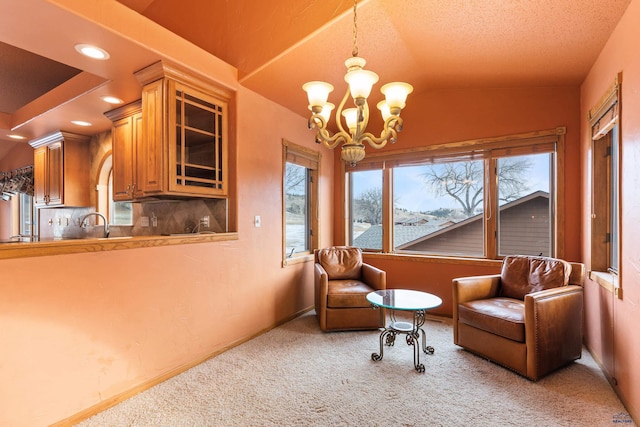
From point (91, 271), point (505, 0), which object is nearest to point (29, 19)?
point (91, 271)

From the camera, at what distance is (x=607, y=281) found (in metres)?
2.35

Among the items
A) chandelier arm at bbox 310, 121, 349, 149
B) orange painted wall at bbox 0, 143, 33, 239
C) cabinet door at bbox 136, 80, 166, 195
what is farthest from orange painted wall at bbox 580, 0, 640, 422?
orange painted wall at bbox 0, 143, 33, 239

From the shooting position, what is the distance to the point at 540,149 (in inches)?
129

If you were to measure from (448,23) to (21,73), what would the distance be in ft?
17.5

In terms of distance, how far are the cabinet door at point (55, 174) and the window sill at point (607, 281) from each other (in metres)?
6.26

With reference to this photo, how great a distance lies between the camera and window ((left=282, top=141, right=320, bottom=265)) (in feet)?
12.4

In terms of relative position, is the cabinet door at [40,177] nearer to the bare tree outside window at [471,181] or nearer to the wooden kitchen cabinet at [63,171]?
the wooden kitchen cabinet at [63,171]

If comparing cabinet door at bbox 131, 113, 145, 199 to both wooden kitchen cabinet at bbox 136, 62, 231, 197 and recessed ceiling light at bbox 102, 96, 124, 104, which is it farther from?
recessed ceiling light at bbox 102, 96, 124, 104

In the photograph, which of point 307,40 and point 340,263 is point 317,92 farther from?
point 340,263

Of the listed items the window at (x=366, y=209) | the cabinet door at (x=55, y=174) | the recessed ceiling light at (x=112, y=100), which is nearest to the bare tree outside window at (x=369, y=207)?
the window at (x=366, y=209)

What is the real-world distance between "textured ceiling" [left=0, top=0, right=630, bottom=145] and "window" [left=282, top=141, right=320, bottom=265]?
2.13 feet

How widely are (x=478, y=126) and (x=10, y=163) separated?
808 centimetres

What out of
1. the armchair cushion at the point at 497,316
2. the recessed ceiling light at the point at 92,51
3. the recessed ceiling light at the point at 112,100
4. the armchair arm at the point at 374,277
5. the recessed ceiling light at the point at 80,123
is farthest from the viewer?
the recessed ceiling light at the point at 80,123

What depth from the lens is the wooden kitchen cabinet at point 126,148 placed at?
3.06m
